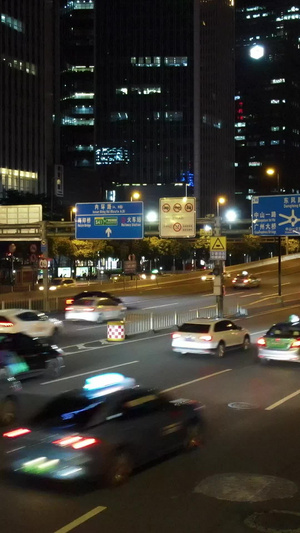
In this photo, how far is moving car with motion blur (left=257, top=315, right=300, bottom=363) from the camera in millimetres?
20812

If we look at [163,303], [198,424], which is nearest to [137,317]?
[163,303]

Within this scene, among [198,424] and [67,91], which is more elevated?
[67,91]

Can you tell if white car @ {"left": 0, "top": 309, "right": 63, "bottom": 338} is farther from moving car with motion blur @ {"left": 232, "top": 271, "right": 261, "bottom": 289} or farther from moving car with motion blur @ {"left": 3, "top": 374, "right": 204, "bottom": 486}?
moving car with motion blur @ {"left": 232, "top": 271, "right": 261, "bottom": 289}

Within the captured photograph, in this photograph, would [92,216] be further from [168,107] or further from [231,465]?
[168,107]

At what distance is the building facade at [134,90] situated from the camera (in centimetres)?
14512

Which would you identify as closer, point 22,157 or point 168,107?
point 22,157

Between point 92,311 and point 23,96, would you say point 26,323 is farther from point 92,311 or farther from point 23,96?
point 23,96

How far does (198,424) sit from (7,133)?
91945 mm

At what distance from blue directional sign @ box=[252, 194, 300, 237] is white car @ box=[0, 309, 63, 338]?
11137mm

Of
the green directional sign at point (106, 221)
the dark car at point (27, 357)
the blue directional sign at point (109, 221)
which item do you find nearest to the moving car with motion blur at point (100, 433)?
the dark car at point (27, 357)

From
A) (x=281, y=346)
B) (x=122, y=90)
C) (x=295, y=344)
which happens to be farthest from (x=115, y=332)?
(x=122, y=90)

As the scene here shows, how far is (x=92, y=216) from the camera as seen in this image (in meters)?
34.7

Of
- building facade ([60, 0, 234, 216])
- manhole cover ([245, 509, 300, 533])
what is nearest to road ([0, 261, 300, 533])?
manhole cover ([245, 509, 300, 533])

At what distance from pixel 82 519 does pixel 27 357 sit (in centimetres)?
983
